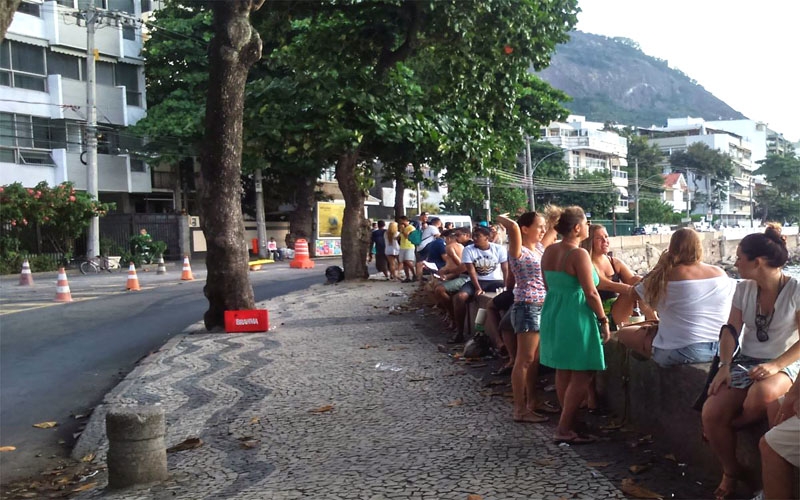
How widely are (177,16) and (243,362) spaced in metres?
30.4

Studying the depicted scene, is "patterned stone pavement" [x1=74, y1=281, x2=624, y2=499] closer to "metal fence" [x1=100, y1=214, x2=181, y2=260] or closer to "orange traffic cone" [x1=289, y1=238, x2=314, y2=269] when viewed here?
"orange traffic cone" [x1=289, y1=238, x2=314, y2=269]

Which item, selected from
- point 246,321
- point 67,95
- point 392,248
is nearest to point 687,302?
point 246,321

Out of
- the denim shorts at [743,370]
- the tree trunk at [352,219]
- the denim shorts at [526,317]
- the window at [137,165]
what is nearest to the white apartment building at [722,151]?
the window at [137,165]

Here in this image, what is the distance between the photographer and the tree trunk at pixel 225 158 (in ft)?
35.8

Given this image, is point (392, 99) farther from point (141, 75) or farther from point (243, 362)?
point (141, 75)

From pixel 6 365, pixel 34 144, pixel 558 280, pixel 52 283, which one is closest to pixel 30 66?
pixel 34 144

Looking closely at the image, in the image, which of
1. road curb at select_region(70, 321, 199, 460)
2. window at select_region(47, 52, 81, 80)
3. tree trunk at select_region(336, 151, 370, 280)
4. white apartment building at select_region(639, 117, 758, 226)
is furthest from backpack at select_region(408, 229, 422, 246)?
white apartment building at select_region(639, 117, 758, 226)

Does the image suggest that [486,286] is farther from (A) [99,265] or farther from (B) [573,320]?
(A) [99,265]

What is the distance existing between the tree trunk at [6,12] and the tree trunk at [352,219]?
13.3 m

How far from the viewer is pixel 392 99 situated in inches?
642

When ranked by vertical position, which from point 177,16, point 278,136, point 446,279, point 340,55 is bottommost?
point 446,279

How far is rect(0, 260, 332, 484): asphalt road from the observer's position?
6953 millimetres

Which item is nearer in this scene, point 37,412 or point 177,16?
point 37,412

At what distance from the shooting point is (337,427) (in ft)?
20.0
